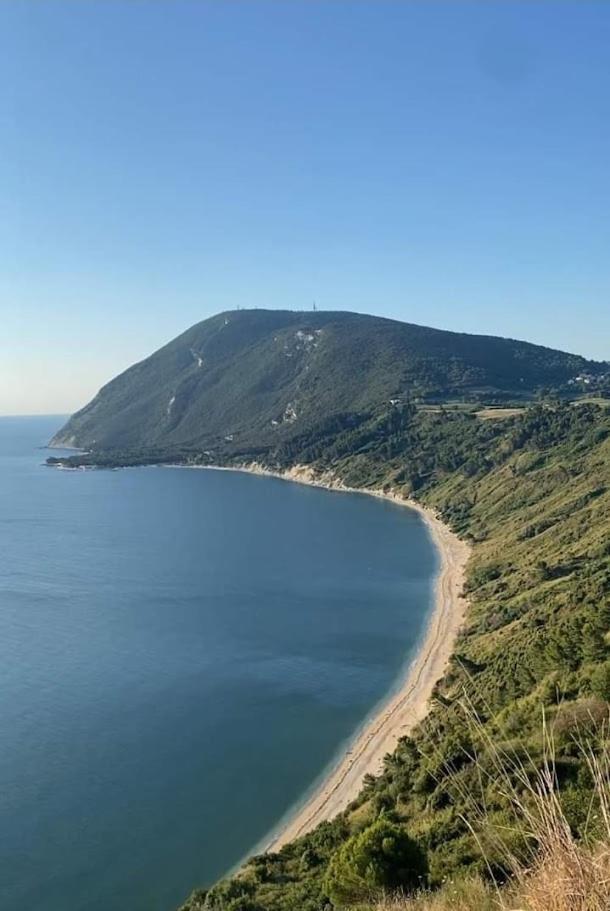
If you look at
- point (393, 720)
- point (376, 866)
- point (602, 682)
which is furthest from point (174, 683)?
point (376, 866)

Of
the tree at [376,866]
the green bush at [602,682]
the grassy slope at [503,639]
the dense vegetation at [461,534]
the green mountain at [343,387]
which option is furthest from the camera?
the green mountain at [343,387]

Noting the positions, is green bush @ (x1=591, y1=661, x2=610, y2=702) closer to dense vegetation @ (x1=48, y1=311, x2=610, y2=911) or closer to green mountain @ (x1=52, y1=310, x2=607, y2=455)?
dense vegetation @ (x1=48, y1=311, x2=610, y2=911)

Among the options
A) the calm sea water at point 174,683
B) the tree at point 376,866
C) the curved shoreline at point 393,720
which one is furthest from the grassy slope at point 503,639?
the calm sea water at point 174,683

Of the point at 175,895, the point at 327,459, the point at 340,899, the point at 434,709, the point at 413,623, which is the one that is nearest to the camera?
the point at 340,899

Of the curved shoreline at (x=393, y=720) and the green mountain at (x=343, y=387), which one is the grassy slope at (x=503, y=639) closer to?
the curved shoreline at (x=393, y=720)

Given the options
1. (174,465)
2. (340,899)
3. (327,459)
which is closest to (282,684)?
(340,899)

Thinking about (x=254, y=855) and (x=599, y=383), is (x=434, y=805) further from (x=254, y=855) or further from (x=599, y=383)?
(x=599, y=383)

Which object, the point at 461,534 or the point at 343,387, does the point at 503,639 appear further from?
the point at 343,387
